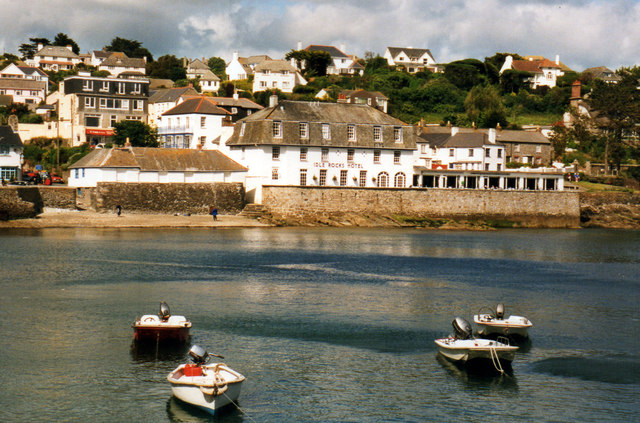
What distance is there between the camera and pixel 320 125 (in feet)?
282

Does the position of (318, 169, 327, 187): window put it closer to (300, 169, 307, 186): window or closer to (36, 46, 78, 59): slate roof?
(300, 169, 307, 186): window

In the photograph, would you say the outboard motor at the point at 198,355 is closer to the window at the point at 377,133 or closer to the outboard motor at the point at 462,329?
the outboard motor at the point at 462,329

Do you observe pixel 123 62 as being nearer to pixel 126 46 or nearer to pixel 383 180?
pixel 126 46

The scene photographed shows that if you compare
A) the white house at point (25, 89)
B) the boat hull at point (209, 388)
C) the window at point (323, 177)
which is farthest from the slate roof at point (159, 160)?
the white house at point (25, 89)

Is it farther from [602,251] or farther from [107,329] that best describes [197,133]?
[107,329]

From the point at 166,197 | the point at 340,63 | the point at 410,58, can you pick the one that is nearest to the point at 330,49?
the point at 340,63

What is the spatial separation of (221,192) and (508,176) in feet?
120

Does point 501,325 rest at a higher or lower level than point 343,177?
lower

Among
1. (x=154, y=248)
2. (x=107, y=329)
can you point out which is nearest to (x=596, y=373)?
(x=107, y=329)

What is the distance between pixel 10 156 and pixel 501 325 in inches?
2557

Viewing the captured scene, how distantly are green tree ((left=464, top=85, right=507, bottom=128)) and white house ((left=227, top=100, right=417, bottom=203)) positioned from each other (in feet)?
130

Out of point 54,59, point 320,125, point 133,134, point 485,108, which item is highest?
point 54,59

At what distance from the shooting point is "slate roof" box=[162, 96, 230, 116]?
339ft

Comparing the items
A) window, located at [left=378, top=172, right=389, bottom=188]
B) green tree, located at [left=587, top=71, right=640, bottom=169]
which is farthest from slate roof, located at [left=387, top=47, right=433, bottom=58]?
window, located at [left=378, top=172, right=389, bottom=188]
